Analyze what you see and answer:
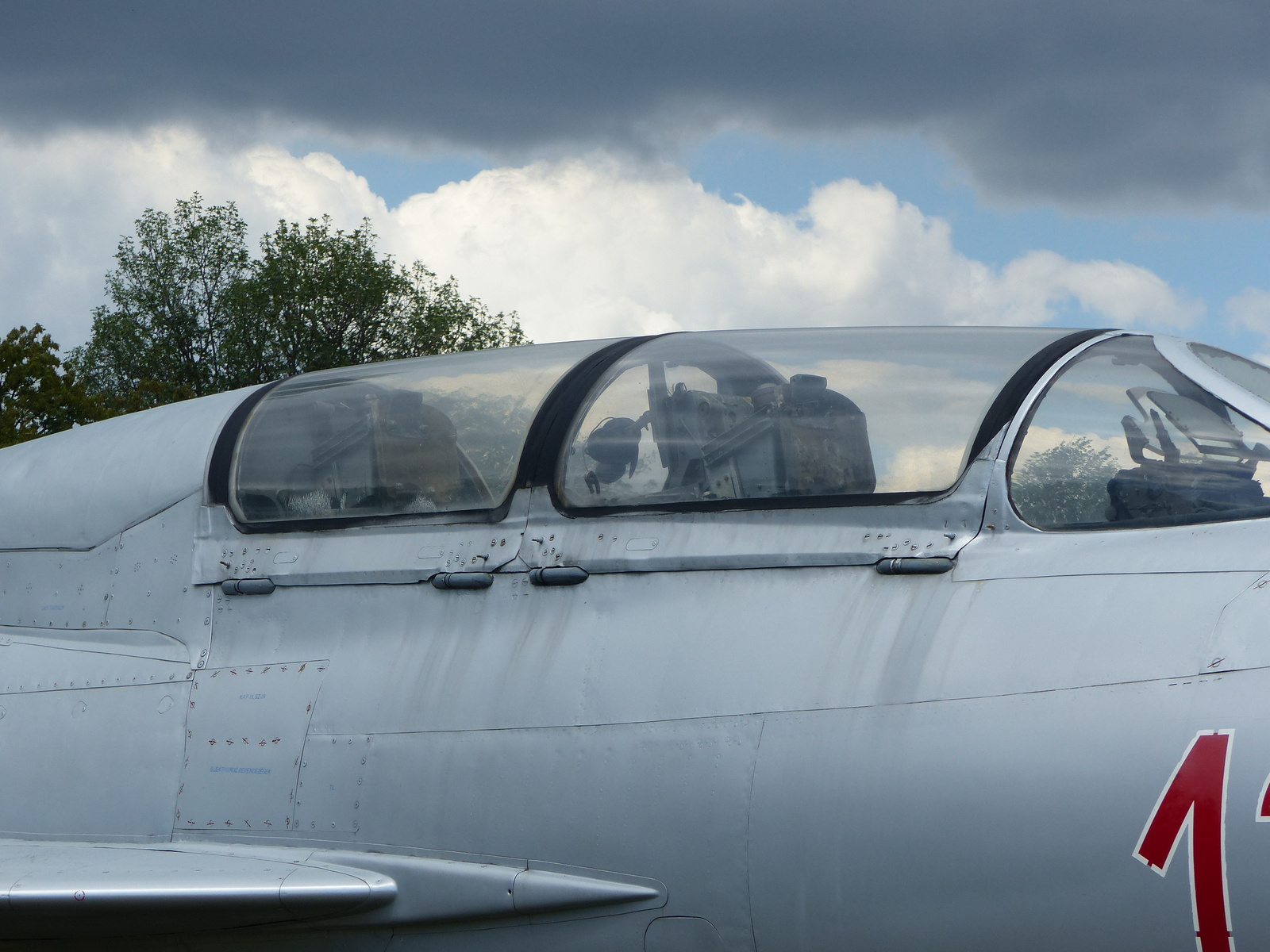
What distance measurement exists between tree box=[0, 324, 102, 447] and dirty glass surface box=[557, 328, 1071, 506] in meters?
36.5

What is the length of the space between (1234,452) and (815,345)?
1565 mm

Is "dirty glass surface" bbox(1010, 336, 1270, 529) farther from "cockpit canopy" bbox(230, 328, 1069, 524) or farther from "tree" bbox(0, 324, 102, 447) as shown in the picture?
"tree" bbox(0, 324, 102, 447)

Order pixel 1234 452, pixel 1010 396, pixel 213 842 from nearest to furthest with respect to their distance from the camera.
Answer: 1. pixel 1234 452
2. pixel 1010 396
3. pixel 213 842

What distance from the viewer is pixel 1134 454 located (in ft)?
12.2

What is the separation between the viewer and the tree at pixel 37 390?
121 feet

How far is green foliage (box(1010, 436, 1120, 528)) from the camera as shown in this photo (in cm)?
370

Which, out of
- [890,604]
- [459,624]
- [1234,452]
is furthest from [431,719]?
[1234,452]

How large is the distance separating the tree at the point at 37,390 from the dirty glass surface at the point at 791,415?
36500 millimetres

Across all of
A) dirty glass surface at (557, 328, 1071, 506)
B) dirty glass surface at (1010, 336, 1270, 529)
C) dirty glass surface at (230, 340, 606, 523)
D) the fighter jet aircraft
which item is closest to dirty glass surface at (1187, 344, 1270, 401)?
the fighter jet aircraft

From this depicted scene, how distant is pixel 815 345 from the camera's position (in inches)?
180

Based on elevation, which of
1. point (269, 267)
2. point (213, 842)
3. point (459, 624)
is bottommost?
point (213, 842)

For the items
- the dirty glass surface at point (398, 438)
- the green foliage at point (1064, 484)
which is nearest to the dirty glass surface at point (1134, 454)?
the green foliage at point (1064, 484)

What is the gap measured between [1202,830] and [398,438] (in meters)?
3.36

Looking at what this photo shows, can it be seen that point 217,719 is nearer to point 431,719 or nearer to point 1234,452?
point 431,719
